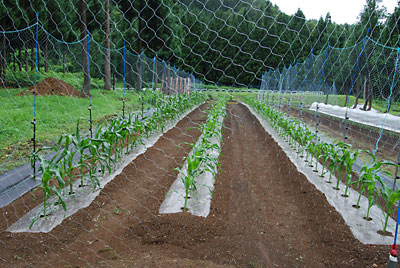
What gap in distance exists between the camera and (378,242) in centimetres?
217

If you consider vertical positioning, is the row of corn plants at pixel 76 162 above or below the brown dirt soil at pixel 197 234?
above

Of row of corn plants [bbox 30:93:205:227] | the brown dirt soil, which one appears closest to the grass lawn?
row of corn plants [bbox 30:93:205:227]

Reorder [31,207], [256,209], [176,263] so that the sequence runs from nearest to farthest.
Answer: [176,263] < [31,207] < [256,209]

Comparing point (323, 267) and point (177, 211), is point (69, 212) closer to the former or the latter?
point (177, 211)

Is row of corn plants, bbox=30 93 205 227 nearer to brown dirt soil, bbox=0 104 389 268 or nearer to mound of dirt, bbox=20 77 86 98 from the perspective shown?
brown dirt soil, bbox=0 104 389 268

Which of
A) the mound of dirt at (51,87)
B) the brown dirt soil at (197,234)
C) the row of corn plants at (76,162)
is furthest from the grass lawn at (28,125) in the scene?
the mound of dirt at (51,87)

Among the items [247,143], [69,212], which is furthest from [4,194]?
[247,143]

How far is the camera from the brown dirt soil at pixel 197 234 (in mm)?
1896

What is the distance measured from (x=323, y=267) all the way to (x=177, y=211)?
3.92ft

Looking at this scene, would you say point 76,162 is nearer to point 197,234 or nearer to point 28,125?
point 197,234

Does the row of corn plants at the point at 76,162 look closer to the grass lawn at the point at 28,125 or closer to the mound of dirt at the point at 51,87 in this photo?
the grass lawn at the point at 28,125

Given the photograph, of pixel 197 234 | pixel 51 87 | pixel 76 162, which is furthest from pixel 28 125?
pixel 51 87

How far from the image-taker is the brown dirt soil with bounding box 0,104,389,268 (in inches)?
74.7

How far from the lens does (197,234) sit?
2229 millimetres
